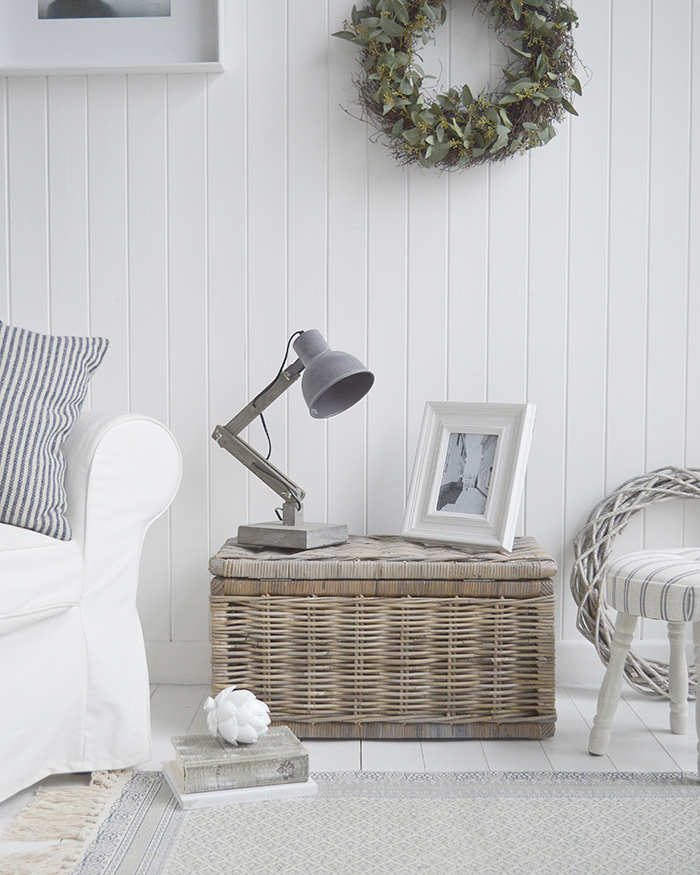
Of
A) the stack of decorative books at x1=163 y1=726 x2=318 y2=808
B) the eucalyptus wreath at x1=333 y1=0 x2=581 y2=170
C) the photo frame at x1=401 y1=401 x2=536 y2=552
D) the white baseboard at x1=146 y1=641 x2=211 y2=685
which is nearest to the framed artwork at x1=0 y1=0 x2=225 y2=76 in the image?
the eucalyptus wreath at x1=333 y1=0 x2=581 y2=170

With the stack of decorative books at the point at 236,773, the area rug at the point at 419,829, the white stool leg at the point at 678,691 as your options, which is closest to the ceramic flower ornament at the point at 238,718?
the stack of decorative books at the point at 236,773

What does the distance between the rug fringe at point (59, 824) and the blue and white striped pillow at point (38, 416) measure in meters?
0.47

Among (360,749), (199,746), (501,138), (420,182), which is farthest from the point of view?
(420,182)

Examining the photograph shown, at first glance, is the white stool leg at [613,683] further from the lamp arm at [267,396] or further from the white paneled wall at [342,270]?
the lamp arm at [267,396]

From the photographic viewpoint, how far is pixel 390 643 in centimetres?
180

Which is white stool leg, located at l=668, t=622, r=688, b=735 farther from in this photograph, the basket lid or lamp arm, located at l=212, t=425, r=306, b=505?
lamp arm, located at l=212, t=425, r=306, b=505

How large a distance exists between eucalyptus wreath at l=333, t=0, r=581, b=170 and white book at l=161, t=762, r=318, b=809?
4.88ft

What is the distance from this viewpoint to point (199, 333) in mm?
2238

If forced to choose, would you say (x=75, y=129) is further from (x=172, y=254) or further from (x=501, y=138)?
(x=501, y=138)

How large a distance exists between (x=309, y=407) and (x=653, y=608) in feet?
2.68

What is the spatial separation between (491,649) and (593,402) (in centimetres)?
79

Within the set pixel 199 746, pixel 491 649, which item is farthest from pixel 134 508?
pixel 491 649

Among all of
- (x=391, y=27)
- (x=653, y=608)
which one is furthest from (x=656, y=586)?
(x=391, y=27)

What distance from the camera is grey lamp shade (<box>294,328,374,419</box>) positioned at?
1782 millimetres
